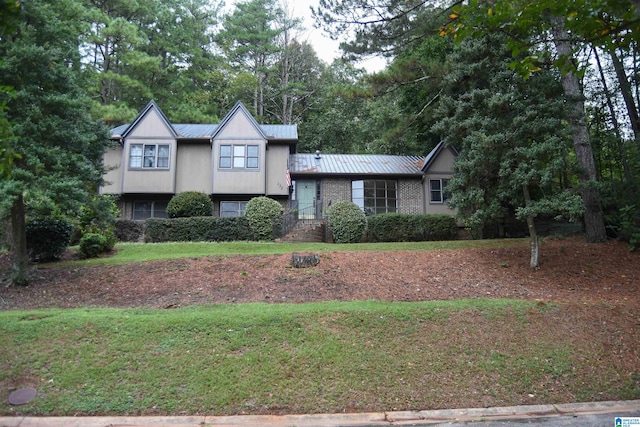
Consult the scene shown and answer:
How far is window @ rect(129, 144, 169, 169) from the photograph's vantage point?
2097cm

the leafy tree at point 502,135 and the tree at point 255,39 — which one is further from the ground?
the tree at point 255,39

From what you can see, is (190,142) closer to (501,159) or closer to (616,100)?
(501,159)

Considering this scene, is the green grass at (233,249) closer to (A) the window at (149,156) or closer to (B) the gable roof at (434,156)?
(A) the window at (149,156)

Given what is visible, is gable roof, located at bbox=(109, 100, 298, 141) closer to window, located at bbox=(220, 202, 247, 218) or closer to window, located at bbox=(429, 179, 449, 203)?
window, located at bbox=(220, 202, 247, 218)

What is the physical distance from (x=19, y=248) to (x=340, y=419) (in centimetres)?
987

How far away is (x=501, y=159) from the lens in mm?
11125

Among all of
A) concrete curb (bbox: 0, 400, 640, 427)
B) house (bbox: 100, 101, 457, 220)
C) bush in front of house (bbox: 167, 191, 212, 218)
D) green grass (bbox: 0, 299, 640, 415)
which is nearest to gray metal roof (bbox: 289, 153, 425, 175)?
house (bbox: 100, 101, 457, 220)

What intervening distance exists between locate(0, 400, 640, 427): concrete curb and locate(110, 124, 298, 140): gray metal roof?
17803 millimetres

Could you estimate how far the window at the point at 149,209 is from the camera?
21.8m

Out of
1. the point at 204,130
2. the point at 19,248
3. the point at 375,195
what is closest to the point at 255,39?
the point at 204,130

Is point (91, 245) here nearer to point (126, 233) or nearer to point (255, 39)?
point (126, 233)

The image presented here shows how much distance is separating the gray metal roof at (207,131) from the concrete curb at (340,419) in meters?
17.8

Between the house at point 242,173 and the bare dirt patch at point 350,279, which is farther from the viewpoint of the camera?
the house at point 242,173

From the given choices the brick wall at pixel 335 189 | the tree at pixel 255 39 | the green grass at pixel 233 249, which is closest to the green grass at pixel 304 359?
the green grass at pixel 233 249
